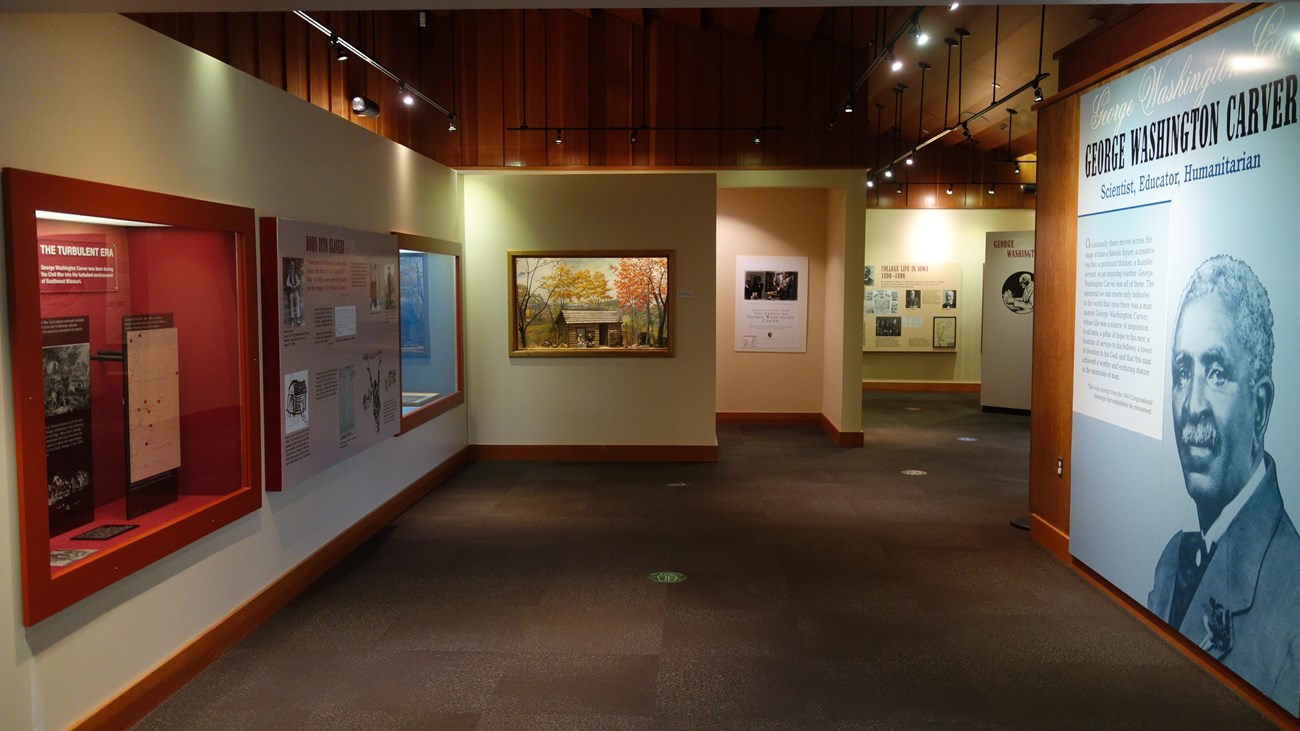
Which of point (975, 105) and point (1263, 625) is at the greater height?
point (975, 105)

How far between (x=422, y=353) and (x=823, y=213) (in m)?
5.77

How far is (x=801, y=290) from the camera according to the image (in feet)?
37.3

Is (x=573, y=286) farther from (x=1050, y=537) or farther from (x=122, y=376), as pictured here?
(x=122, y=376)

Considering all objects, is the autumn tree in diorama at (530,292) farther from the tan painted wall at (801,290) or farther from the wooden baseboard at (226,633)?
the tan painted wall at (801,290)

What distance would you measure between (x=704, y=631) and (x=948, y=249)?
11761 mm

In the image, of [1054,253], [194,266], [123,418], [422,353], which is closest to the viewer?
[123,418]

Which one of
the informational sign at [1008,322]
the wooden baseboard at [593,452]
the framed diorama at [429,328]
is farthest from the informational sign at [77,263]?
the informational sign at [1008,322]

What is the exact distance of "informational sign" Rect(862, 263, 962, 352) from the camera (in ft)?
48.8

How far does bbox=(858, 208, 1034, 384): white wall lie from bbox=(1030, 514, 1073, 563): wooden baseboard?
339 inches

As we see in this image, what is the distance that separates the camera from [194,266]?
4.34 m

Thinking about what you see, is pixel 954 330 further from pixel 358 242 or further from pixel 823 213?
pixel 358 242

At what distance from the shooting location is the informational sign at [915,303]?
1488 cm

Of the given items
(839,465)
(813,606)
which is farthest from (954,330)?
(813,606)

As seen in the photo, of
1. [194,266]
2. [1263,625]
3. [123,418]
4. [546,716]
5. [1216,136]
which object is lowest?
[546,716]
